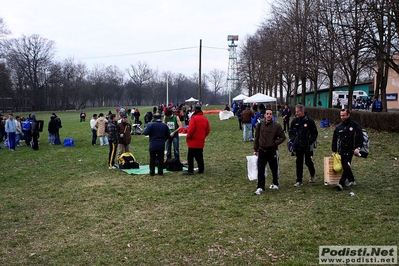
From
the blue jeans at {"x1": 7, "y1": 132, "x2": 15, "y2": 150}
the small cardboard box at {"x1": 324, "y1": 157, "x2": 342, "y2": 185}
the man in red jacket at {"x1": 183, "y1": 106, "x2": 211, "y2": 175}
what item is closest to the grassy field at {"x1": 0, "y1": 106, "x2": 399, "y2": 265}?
the small cardboard box at {"x1": 324, "y1": 157, "x2": 342, "y2": 185}

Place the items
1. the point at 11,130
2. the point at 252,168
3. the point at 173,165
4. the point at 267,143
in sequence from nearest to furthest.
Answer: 1. the point at 267,143
2. the point at 252,168
3. the point at 173,165
4. the point at 11,130

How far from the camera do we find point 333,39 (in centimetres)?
2138

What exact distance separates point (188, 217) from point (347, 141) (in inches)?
135

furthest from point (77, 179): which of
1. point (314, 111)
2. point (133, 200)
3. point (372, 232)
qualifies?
point (314, 111)

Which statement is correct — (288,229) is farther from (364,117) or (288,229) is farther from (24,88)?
(24,88)

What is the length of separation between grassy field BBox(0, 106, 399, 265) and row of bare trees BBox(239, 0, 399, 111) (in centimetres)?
769

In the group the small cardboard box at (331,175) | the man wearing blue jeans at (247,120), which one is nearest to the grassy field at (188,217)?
the small cardboard box at (331,175)

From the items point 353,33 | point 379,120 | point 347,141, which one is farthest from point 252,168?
point 353,33

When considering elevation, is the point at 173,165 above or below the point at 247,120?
below

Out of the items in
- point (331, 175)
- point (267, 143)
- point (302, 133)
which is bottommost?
point (331, 175)

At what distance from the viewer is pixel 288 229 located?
5754 mm

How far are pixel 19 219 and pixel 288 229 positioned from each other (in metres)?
4.60

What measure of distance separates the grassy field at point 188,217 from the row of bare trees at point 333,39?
303 inches

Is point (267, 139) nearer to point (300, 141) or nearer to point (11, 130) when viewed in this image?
point (300, 141)
